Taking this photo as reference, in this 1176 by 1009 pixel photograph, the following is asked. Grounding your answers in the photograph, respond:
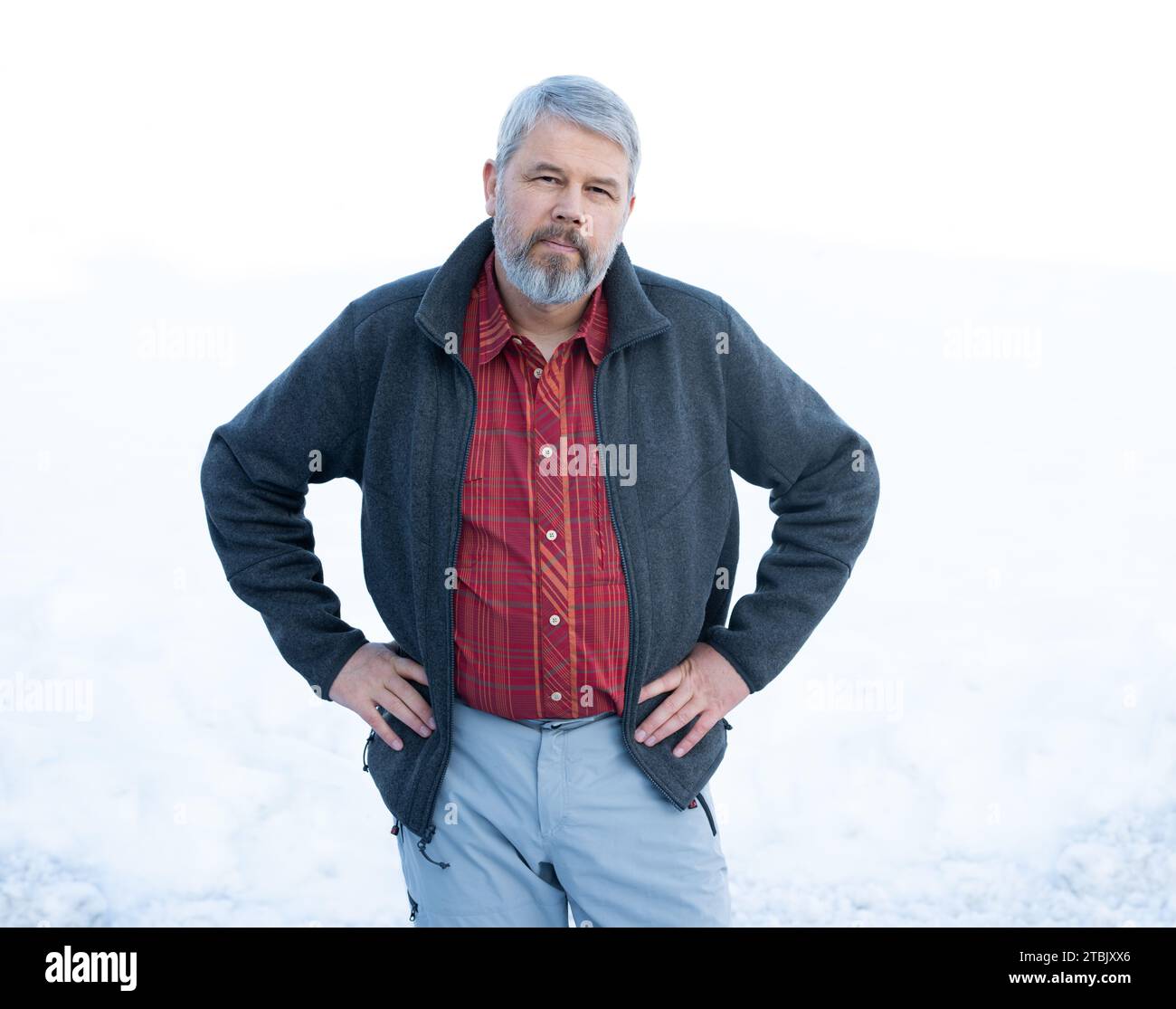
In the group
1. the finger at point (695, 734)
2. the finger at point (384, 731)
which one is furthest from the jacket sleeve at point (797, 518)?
the finger at point (384, 731)

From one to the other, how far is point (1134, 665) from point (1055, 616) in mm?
428

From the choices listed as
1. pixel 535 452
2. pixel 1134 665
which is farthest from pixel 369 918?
pixel 1134 665

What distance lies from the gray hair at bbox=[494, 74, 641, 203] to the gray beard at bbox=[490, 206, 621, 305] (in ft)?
0.51

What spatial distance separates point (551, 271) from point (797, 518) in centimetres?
65

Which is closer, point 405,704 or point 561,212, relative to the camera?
point 561,212

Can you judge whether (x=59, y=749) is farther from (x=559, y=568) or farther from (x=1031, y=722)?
(x=1031, y=722)

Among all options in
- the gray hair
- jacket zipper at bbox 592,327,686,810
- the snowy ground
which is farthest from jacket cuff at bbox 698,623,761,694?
the snowy ground

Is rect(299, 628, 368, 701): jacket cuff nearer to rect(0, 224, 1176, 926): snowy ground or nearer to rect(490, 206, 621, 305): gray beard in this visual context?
rect(490, 206, 621, 305): gray beard

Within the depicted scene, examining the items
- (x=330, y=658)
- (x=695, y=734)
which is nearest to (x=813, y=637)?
(x=695, y=734)

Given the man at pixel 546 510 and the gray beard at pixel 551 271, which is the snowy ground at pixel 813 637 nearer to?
the man at pixel 546 510

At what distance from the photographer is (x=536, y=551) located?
1.82 m

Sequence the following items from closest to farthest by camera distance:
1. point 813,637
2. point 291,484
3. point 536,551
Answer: point 536,551 → point 291,484 → point 813,637

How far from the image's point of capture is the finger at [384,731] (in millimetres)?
2008

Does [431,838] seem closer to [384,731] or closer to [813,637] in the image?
Result: [384,731]
